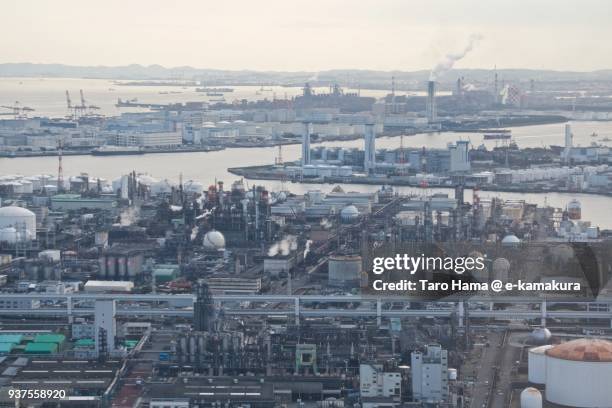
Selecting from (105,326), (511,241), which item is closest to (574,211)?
(511,241)

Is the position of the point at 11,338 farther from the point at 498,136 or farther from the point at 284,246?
the point at 498,136

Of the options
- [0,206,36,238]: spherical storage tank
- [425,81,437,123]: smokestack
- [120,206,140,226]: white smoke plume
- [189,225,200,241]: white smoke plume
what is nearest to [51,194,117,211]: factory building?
[120,206,140,226]: white smoke plume

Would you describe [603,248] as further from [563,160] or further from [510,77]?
[510,77]

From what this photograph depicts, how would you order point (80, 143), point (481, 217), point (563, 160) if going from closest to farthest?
point (481, 217)
point (563, 160)
point (80, 143)

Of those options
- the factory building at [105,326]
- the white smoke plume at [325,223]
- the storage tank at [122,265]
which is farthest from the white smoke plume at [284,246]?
the factory building at [105,326]

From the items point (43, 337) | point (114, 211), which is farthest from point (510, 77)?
point (43, 337)

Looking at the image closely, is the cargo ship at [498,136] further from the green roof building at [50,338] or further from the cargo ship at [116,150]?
the green roof building at [50,338]
